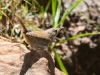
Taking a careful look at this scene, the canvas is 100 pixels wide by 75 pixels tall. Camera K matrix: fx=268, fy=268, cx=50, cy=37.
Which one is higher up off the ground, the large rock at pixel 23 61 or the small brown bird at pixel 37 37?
the small brown bird at pixel 37 37

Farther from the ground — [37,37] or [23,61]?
[37,37]

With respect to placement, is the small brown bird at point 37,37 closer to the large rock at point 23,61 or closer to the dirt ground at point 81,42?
the large rock at point 23,61

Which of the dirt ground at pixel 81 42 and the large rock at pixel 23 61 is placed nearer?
the large rock at pixel 23 61

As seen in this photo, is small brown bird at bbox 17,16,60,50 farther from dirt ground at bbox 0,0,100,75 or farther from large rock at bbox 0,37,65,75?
dirt ground at bbox 0,0,100,75

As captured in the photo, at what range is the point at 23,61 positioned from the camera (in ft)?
7.18

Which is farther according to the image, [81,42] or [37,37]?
[81,42]

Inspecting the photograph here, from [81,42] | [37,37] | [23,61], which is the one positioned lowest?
[81,42]

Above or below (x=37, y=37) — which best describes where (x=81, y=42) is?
below

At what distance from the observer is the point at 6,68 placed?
2072mm

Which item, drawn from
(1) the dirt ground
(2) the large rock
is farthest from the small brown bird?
(1) the dirt ground

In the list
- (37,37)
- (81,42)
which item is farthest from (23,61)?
(81,42)

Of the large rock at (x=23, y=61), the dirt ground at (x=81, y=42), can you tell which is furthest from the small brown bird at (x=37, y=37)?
the dirt ground at (x=81, y=42)

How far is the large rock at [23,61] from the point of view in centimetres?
209

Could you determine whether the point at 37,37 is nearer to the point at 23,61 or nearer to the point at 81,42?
the point at 23,61
